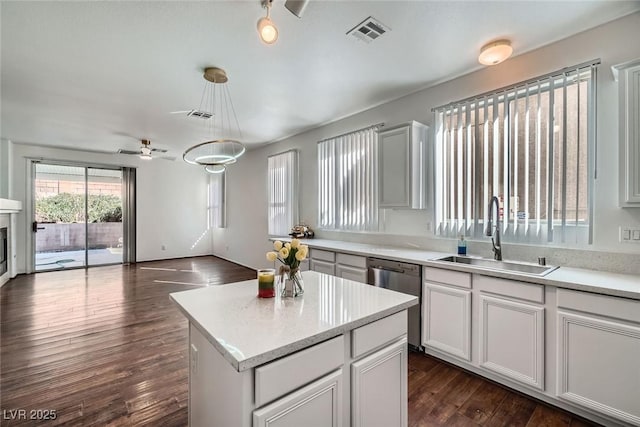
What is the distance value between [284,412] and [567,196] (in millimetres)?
2637

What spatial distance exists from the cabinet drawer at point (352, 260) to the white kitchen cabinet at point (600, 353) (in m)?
1.71

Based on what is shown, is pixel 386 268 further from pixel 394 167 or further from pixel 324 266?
pixel 394 167

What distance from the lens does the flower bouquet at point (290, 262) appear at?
1543mm

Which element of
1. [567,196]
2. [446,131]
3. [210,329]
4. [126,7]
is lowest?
[210,329]

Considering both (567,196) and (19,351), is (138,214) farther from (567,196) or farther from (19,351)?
(567,196)

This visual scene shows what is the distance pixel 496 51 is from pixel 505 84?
0.42 m

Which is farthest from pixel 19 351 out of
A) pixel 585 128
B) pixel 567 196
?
pixel 585 128

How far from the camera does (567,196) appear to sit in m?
2.36

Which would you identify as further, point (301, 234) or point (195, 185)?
point (195, 185)

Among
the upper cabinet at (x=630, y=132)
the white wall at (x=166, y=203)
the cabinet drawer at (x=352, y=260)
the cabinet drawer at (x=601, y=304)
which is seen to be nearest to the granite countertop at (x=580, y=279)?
the cabinet drawer at (x=601, y=304)

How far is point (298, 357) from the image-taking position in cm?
110

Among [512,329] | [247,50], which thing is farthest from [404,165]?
[247,50]

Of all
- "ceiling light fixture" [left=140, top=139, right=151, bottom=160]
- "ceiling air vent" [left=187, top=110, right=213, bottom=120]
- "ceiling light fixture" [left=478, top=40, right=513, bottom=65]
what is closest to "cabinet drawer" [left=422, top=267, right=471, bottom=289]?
"ceiling light fixture" [left=478, top=40, right=513, bottom=65]

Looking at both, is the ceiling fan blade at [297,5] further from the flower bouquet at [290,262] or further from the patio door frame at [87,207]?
the patio door frame at [87,207]
